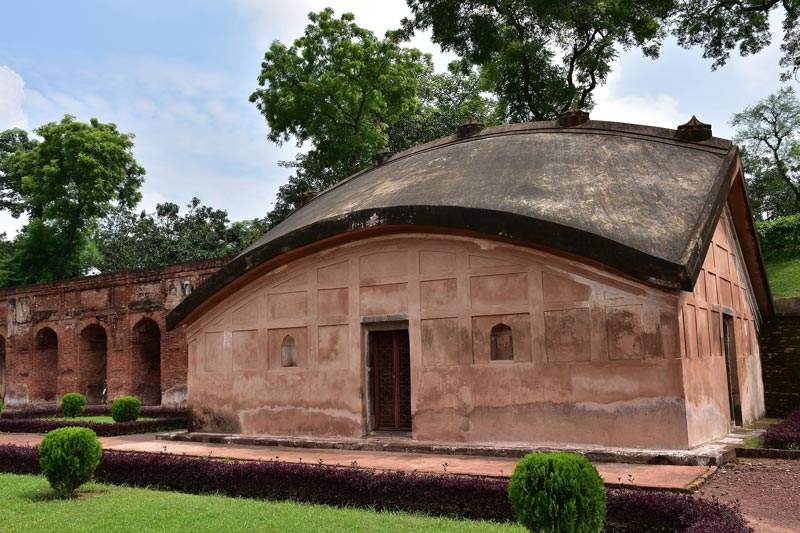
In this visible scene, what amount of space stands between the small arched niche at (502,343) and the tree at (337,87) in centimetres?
1636

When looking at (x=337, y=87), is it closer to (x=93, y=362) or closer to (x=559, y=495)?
(x=93, y=362)

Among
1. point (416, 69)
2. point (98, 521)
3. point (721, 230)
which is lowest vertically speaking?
point (98, 521)

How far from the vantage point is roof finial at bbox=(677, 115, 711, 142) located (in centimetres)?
1176

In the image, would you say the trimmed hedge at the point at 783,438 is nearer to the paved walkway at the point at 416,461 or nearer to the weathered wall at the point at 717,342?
the weathered wall at the point at 717,342

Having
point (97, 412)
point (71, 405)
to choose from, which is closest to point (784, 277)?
point (97, 412)

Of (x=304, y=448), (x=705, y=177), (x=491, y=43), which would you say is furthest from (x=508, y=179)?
(x=491, y=43)

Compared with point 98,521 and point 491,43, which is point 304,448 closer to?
point 98,521

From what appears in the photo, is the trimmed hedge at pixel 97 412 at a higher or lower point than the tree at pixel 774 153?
lower

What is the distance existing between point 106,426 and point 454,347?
308 inches

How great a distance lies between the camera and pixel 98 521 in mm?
6543

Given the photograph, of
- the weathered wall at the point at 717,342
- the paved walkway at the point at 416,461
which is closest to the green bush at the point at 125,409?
the paved walkway at the point at 416,461

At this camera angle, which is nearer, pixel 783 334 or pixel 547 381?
pixel 547 381

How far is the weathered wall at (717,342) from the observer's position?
345 inches

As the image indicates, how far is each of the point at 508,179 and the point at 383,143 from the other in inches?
664
